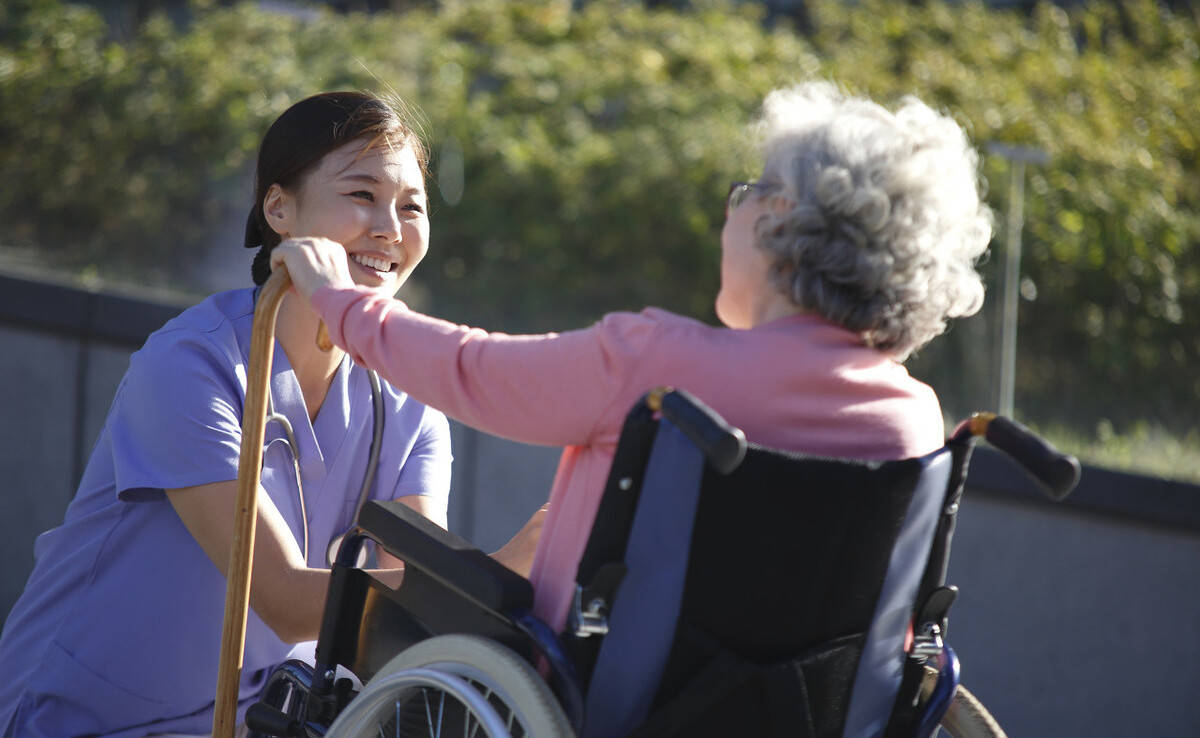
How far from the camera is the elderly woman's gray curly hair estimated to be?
171cm

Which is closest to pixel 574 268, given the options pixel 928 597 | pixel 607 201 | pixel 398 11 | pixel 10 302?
pixel 607 201

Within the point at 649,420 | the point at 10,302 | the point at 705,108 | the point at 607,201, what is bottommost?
the point at 10,302

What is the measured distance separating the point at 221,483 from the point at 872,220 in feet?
3.77

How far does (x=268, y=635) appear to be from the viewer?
92.7 inches

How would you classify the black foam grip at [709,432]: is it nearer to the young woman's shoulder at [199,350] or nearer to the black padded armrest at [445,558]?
the black padded armrest at [445,558]

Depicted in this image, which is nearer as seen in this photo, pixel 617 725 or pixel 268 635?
pixel 617 725

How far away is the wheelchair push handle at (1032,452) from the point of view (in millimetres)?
1702

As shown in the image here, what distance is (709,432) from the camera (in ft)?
4.82

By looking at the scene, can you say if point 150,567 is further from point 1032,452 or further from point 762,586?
point 1032,452

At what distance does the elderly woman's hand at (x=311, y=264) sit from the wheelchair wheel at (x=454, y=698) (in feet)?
1.73

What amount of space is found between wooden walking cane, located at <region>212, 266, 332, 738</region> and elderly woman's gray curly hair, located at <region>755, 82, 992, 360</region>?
29.6 inches

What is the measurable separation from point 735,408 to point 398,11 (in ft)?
23.1

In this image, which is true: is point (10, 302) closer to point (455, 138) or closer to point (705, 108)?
point (455, 138)

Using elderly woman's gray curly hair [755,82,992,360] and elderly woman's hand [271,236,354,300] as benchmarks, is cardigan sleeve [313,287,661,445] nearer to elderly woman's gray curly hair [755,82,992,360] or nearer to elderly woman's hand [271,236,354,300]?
elderly woman's hand [271,236,354,300]
